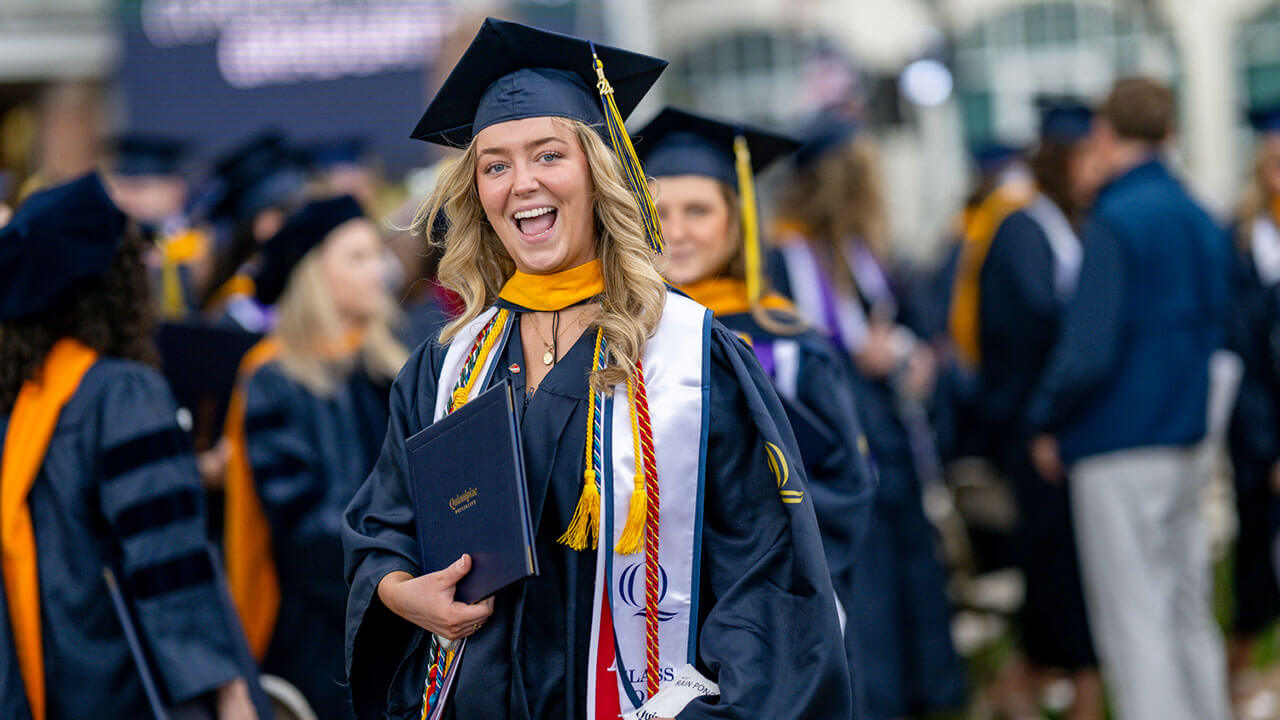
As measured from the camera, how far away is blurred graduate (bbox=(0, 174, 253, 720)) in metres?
3.13

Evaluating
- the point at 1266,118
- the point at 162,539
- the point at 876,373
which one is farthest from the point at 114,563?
the point at 1266,118

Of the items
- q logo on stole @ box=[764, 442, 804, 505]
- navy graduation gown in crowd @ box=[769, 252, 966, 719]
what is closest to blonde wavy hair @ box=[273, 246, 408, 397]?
navy graduation gown in crowd @ box=[769, 252, 966, 719]

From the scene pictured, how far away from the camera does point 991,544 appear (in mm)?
7215

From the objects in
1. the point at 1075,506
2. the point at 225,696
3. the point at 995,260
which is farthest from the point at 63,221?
the point at 995,260

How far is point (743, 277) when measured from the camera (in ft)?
12.9

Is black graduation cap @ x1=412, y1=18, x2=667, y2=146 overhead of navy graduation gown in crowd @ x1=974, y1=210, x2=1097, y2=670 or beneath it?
overhead

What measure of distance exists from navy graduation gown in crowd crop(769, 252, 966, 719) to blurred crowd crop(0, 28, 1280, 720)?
0.04ft

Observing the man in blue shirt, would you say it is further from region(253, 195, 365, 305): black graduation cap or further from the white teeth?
the white teeth

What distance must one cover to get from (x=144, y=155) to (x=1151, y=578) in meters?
5.44

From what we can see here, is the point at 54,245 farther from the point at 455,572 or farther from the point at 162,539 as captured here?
the point at 455,572

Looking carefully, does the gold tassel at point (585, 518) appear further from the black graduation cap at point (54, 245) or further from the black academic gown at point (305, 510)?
the black academic gown at point (305, 510)

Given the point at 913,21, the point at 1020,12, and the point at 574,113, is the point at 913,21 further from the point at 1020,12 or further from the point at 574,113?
the point at 574,113

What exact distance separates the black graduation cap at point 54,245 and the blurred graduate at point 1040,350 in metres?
3.95

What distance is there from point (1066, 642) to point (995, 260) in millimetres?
1745
